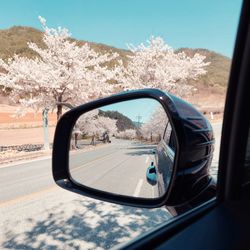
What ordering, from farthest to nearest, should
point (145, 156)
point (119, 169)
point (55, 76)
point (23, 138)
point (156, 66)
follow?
point (23, 138) < point (156, 66) < point (55, 76) < point (119, 169) < point (145, 156)

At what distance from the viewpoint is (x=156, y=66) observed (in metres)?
28.2

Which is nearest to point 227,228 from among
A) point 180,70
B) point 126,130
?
point 126,130

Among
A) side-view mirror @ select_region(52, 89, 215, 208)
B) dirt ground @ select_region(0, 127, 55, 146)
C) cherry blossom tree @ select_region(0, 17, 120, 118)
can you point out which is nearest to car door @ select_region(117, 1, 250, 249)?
side-view mirror @ select_region(52, 89, 215, 208)

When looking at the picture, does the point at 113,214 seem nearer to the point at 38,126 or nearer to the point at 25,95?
the point at 25,95

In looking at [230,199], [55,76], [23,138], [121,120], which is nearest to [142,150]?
[121,120]

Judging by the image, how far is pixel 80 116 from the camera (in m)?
2.20

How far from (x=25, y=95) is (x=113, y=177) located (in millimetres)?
28854

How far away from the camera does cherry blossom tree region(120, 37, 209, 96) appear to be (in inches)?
1089

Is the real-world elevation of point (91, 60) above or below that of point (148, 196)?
above

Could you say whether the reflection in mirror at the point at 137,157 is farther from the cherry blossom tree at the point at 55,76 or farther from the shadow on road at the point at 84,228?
the cherry blossom tree at the point at 55,76

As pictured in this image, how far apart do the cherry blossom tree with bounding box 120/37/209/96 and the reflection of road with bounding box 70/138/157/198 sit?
25.0 metres

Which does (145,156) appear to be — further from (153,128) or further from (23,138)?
(23,138)

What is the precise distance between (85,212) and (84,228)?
40.6 inches

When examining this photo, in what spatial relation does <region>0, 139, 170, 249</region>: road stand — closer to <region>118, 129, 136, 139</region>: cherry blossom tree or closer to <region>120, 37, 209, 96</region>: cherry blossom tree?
<region>118, 129, 136, 139</region>: cherry blossom tree
